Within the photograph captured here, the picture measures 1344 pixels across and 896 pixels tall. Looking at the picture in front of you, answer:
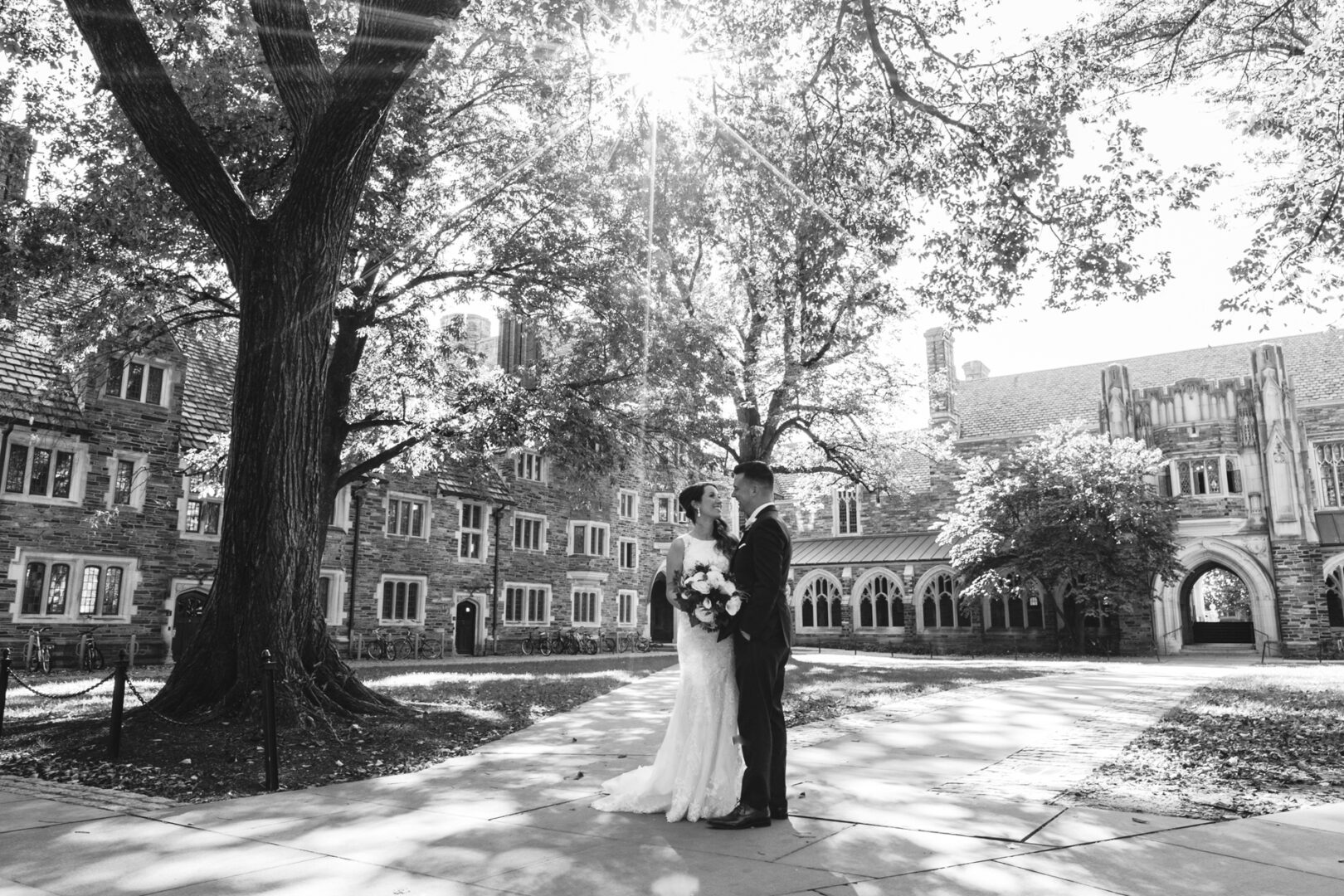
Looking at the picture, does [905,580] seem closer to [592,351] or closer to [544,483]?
[544,483]

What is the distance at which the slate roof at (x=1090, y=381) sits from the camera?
34656mm

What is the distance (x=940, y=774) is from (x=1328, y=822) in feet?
8.08

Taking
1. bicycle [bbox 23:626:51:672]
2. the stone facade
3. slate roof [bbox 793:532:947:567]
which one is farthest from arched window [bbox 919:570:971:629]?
bicycle [bbox 23:626:51:672]

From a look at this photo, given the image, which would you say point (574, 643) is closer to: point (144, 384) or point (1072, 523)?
point (144, 384)

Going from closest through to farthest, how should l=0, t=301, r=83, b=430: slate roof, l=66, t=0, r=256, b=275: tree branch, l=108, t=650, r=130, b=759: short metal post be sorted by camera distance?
l=108, t=650, r=130, b=759: short metal post → l=66, t=0, r=256, b=275: tree branch → l=0, t=301, r=83, b=430: slate roof

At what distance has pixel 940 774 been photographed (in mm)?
6824

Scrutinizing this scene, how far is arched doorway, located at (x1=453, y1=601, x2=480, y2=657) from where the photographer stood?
3259 cm

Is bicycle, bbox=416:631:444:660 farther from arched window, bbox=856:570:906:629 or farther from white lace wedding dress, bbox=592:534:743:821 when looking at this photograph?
white lace wedding dress, bbox=592:534:743:821

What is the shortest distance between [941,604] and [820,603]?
233 inches

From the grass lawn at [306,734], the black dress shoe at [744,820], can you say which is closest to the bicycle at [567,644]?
the grass lawn at [306,734]

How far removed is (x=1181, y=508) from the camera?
1300 inches

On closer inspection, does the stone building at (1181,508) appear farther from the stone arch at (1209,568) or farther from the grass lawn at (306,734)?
the grass lawn at (306,734)

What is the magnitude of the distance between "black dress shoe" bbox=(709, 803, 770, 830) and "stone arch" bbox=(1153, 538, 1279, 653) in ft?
99.0

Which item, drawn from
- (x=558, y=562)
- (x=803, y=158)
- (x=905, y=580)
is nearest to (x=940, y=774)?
(x=803, y=158)
